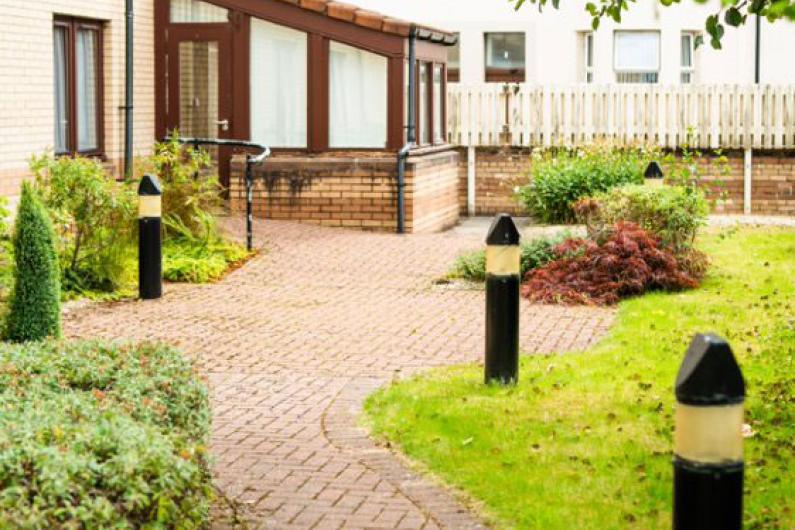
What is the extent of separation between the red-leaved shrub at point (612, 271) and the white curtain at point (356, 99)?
6.40 m

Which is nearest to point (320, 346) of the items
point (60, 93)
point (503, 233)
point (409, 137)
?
point (503, 233)

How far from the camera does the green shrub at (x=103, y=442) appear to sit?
467cm

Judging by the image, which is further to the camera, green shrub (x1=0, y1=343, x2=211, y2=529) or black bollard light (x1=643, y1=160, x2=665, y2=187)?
black bollard light (x1=643, y1=160, x2=665, y2=187)

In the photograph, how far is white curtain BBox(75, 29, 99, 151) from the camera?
1872 cm

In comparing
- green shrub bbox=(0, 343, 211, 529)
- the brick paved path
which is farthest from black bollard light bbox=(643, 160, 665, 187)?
green shrub bbox=(0, 343, 211, 529)

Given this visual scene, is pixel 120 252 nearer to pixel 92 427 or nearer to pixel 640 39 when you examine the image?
pixel 92 427

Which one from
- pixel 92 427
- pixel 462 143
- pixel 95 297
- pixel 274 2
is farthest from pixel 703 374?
pixel 462 143

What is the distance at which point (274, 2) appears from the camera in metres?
20.1

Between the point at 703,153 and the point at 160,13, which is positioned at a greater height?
the point at 160,13

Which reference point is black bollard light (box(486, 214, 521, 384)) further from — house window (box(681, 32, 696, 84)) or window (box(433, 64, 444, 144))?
house window (box(681, 32, 696, 84))

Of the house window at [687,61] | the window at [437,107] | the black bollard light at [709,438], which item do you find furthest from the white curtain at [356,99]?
the black bollard light at [709,438]

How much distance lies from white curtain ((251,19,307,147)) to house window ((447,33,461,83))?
1038cm

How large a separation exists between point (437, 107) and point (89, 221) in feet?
32.2

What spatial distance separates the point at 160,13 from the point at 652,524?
15.2m
